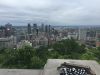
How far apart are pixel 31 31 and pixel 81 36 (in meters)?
13.3

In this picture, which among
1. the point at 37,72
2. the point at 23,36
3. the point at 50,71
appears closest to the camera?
the point at 50,71

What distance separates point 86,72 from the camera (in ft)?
23.2

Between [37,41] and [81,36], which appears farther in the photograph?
[81,36]

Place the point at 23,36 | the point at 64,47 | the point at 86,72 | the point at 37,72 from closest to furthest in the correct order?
the point at 86,72 → the point at 37,72 → the point at 64,47 → the point at 23,36

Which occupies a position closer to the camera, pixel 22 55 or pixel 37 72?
pixel 37 72

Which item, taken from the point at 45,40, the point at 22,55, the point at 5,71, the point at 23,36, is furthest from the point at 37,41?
the point at 5,71

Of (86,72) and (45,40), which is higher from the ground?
(86,72)

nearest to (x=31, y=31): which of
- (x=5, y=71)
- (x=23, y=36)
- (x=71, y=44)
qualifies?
(x=23, y=36)

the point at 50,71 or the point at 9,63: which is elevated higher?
the point at 50,71

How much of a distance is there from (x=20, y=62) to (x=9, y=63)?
2.16 feet

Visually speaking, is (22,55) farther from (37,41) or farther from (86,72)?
(37,41)

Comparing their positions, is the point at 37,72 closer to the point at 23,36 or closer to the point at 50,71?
the point at 50,71

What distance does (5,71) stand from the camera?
8930 millimetres

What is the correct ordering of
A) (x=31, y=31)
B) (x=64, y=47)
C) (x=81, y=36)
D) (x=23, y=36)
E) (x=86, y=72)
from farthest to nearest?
(x=81, y=36), (x=31, y=31), (x=23, y=36), (x=64, y=47), (x=86, y=72)
